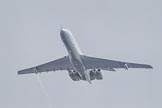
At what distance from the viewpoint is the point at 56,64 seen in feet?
465

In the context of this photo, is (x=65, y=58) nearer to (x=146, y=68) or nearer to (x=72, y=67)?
(x=72, y=67)

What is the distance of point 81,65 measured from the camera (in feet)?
439

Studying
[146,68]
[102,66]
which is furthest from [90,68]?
[146,68]

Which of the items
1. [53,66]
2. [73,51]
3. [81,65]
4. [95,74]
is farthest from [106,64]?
[53,66]

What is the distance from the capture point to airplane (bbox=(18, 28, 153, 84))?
13188 cm

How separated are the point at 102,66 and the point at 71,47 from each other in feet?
37.4

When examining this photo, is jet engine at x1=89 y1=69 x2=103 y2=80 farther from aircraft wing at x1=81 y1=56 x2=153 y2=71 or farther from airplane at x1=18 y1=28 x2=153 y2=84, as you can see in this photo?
aircraft wing at x1=81 y1=56 x2=153 y2=71

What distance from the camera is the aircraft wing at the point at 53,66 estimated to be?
5487 inches

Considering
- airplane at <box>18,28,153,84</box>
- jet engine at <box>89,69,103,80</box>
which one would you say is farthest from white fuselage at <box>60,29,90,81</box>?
jet engine at <box>89,69,103,80</box>

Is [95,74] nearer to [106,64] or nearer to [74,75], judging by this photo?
[106,64]

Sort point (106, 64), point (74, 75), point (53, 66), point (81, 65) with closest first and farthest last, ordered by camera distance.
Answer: point (81, 65) → point (74, 75) → point (106, 64) → point (53, 66)

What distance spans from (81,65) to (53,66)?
10.5 metres

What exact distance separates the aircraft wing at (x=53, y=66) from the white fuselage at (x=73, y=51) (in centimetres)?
467

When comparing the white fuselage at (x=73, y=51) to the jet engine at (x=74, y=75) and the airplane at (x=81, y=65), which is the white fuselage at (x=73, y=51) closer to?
the airplane at (x=81, y=65)
